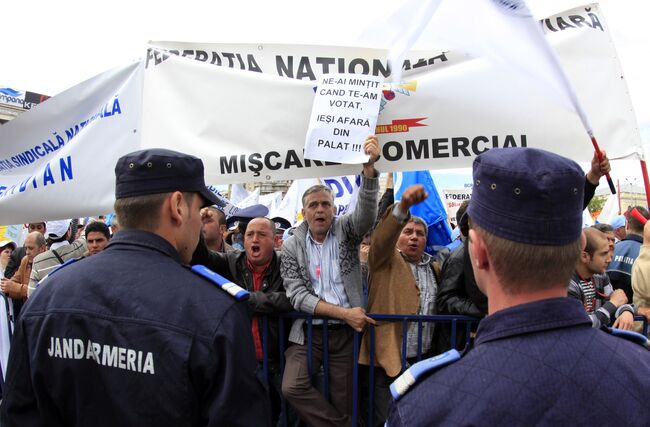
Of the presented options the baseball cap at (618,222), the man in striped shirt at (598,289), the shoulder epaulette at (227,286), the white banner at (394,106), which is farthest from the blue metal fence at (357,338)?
the baseball cap at (618,222)

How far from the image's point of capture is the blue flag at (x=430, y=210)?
19.7 ft

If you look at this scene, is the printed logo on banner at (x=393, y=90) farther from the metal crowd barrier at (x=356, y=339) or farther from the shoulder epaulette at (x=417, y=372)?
the shoulder epaulette at (x=417, y=372)

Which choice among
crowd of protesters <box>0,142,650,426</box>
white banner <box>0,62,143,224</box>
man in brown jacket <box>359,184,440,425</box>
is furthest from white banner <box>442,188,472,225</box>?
white banner <box>0,62,143,224</box>

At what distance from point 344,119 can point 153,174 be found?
1.90 meters

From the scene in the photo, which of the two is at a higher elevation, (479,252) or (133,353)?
(479,252)

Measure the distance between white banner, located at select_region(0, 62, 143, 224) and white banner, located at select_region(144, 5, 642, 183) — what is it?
20 cm

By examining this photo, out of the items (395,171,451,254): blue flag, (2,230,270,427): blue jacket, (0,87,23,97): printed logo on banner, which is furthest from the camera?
(0,87,23,97): printed logo on banner

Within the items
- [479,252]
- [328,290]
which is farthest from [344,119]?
[479,252]

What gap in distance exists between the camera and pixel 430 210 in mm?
6031

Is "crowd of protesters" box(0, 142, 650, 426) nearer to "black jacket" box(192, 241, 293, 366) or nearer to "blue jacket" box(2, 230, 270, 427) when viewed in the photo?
"black jacket" box(192, 241, 293, 366)

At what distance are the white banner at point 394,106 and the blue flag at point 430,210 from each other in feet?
7.49

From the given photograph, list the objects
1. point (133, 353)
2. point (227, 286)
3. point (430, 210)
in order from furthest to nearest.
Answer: point (430, 210)
point (227, 286)
point (133, 353)

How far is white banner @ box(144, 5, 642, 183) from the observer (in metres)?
3.55

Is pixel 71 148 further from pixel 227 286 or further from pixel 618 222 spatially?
pixel 618 222
